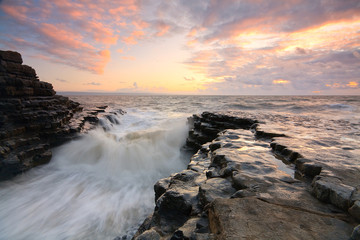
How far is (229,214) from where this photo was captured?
1719 mm

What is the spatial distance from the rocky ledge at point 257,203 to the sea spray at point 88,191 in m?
2.68

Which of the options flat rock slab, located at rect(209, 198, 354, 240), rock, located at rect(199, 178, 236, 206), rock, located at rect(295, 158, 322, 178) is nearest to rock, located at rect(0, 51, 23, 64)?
rock, located at rect(199, 178, 236, 206)

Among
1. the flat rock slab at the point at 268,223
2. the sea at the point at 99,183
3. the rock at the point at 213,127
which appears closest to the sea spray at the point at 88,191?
the sea at the point at 99,183

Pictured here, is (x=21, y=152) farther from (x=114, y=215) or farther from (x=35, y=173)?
(x=114, y=215)

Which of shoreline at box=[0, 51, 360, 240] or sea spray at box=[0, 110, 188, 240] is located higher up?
shoreline at box=[0, 51, 360, 240]

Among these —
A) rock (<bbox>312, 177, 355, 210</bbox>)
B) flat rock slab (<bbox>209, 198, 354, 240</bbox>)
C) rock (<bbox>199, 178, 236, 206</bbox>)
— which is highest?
rock (<bbox>312, 177, 355, 210</bbox>)

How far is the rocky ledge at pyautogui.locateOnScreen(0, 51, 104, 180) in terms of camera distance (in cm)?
693

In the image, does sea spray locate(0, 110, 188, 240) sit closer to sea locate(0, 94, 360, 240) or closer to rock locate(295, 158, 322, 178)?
sea locate(0, 94, 360, 240)

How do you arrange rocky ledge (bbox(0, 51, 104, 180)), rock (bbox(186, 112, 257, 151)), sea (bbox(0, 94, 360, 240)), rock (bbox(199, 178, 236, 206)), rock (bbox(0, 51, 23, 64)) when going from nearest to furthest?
rock (bbox(199, 178, 236, 206)) < sea (bbox(0, 94, 360, 240)) < rocky ledge (bbox(0, 51, 104, 180)) < rock (bbox(0, 51, 23, 64)) < rock (bbox(186, 112, 257, 151))

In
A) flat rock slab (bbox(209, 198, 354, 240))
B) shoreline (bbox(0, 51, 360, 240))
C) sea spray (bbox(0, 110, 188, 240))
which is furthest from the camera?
sea spray (bbox(0, 110, 188, 240))

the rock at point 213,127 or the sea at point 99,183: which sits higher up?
the rock at point 213,127

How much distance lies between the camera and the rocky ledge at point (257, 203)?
157 cm

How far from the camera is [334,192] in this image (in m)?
1.99

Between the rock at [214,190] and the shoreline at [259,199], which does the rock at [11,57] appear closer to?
the shoreline at [259,199]
